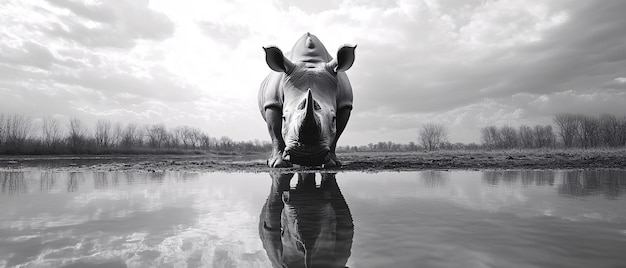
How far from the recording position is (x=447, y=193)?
311cm

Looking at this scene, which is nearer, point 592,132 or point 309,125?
point 309,125

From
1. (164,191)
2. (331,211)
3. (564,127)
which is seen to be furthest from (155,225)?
(564,127)

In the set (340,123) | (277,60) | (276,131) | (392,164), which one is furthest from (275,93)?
(392,164)

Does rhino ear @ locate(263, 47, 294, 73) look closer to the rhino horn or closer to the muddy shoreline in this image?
the rhino horn

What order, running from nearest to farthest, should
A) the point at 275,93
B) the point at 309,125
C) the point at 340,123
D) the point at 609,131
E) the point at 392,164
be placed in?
the point at 309,125, the point at 275,93, the point at 340,123, the point at 392,164, the point at 609,131

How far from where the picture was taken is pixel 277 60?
5328 mm

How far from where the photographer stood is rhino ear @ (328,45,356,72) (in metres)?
5.18

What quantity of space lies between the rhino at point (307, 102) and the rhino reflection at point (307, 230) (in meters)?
1.19

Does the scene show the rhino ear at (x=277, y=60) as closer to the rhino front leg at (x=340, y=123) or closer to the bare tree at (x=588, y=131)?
the rhino front leg at (x=340, y=123)

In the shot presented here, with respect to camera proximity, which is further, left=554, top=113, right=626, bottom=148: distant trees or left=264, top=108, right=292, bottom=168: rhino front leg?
left=554, top=113, right=626, bottom=148: distant trees

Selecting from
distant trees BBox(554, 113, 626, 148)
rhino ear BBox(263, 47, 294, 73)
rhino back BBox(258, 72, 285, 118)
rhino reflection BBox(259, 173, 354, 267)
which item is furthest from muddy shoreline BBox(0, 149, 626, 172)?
distant trees BBox(554, 113, 626, 148)

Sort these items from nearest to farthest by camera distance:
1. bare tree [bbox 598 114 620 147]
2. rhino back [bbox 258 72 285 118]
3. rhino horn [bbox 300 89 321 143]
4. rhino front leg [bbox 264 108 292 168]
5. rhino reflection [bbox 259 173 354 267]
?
rhino reflection [bbox 259 173 354 267] < rhino horn [bbox 300 89 321 143] < rhino back [bbox 258 72 285 118] < rhino front leg [bbox 264 108 292 168] < bare tree [bbox 598 114 620 147]

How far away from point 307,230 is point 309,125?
2194mm

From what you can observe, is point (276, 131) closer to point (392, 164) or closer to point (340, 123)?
point (340, 123)
